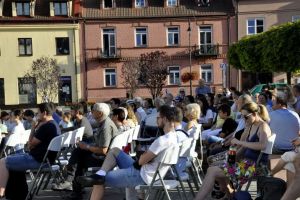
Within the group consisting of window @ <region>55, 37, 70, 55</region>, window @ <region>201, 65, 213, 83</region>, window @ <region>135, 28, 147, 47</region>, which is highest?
window @ <region>135, 28, 147, 47</region>

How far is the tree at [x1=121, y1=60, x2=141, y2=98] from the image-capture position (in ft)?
113

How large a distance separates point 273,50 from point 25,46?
19442 mm

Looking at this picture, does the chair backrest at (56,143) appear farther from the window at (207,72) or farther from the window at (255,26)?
the window at (255,26)

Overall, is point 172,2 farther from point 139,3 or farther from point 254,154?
point 254,154

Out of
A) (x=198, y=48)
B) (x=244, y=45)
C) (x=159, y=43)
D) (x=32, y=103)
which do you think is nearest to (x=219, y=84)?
(x=198, y=48)

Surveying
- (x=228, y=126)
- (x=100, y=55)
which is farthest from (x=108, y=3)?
(x=228, y=126)

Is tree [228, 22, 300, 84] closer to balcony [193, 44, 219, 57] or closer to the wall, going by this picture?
balcony [193, 44, 219, 57]

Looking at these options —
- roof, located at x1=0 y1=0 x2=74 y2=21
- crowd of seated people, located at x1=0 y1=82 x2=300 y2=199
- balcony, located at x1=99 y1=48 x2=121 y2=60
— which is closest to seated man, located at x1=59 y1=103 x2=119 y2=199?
crowd of seated people, located at x1=0 y1=82 x2=300 y2=199

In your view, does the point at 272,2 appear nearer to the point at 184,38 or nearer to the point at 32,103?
the point at 184,38

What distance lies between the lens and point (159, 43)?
127ft

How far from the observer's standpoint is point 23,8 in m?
38.2

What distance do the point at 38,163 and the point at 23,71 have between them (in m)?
31.3

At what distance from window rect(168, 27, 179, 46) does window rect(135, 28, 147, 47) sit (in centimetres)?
185

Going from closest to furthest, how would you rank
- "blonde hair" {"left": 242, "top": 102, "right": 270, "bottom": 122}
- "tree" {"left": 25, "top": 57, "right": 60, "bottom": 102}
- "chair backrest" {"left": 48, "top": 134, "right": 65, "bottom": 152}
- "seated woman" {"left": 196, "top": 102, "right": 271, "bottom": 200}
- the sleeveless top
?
"seated woman" {"left": 196, "top": 102, "right": 271, "bottom": 200}
the sleeveless top
"blonde hair" {"left": 242, "top": 102, "right": 270, "bottom": 122}
"chair backrest" {"left": 48, "top": 134, "right": 65, "bottom": 152}
"tree" {"left": 25, "top": 57, "right": 60, "bottom": 102}
